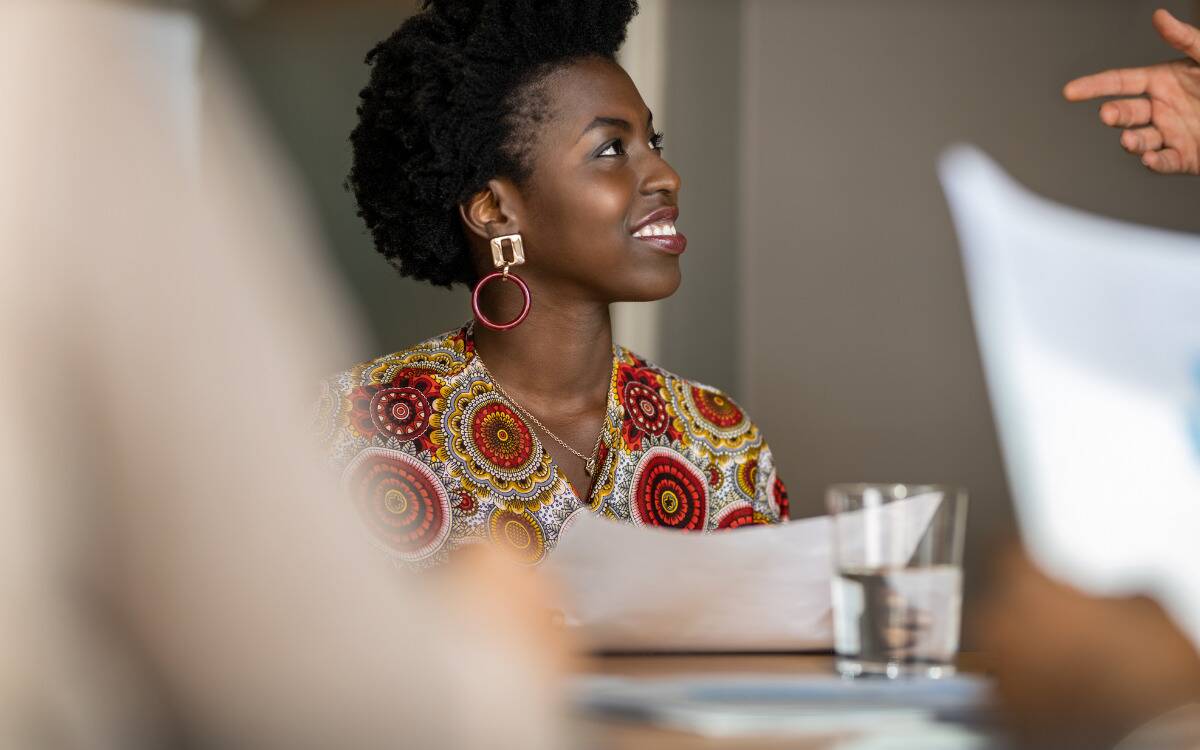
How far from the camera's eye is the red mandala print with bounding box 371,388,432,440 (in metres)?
1.63

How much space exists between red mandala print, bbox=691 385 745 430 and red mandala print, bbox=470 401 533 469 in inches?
11.7

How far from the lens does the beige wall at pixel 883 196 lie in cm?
315

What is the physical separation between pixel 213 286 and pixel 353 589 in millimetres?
127

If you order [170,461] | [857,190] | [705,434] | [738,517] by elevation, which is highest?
[857,190]

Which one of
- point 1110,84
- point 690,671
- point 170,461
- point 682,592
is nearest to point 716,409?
point 1110,84

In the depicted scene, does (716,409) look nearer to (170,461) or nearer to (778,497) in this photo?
(778,497)

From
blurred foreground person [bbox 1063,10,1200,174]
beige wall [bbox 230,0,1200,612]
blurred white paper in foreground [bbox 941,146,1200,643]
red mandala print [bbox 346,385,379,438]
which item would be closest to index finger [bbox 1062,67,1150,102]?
blurred foreground person [bbox 1063,10,1200,174]

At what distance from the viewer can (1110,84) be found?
4.48ft

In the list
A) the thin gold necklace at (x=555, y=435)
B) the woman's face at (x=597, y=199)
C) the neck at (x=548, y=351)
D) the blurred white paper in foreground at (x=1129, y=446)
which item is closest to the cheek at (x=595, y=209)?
the woman's face at (x=597, y=199)

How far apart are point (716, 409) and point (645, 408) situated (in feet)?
0.42

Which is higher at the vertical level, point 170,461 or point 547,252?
point 547,252

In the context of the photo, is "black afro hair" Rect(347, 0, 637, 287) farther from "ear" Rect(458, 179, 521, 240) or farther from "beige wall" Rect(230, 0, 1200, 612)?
"beige wall" Rect(230, 0, 1200, 612)

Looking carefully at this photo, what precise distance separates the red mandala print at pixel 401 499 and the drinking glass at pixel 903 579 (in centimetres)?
92

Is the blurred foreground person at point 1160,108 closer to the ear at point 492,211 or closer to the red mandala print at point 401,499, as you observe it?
the ear at point 492,211
